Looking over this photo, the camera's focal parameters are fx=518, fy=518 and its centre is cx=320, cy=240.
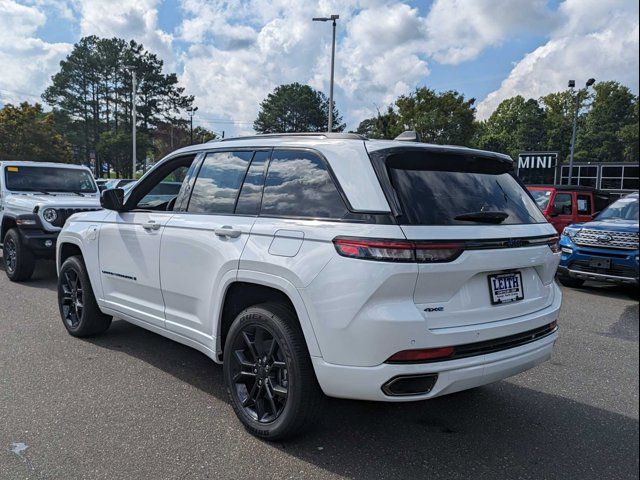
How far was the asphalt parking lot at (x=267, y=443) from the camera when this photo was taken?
118 inches

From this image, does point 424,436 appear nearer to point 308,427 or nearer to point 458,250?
point 308,427

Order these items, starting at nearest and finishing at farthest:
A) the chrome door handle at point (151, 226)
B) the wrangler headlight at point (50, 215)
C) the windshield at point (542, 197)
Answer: the chrome door handle at point (151, 226)
the wrangler headlight at point (50, 215)
the windshield at point (542, 197)

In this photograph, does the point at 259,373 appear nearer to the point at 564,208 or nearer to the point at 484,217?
the point at 484,217

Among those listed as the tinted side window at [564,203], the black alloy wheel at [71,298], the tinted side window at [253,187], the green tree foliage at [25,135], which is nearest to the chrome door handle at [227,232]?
the tinted side window at [253,187]

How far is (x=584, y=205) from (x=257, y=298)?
36.3 feet

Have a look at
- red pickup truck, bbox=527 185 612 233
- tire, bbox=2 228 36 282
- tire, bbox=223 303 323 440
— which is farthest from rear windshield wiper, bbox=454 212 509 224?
red pickup truck, bbox=527 185 612 233

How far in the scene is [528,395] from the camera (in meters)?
4.11

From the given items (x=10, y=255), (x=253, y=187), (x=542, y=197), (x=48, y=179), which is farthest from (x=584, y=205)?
(x=10, y=255)

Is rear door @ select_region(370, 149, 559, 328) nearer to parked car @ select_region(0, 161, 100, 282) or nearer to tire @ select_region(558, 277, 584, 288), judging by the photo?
tire @ select_region(558, 277, 584, 288)

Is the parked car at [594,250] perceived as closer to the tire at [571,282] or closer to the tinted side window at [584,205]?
the tire at [571,282]

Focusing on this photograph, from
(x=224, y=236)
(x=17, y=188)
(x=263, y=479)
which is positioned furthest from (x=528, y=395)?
(x=17, y=188)

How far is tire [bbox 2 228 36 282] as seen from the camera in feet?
26.6

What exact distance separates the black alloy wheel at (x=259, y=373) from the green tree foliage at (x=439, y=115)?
32.1 meters

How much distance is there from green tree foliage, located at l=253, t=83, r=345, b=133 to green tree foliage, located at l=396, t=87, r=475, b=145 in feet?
64.9
